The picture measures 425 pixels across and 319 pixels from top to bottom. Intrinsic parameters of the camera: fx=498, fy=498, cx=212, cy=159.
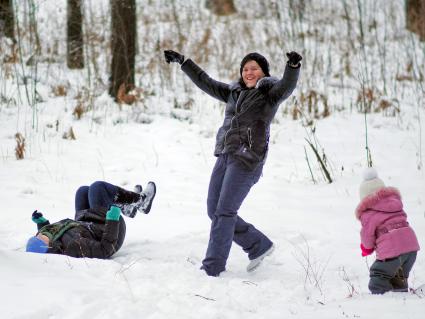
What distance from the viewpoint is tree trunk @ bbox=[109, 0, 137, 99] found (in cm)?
834

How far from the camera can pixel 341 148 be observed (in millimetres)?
7066

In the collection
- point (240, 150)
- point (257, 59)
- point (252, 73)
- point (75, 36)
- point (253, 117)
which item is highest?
point (75, 36)

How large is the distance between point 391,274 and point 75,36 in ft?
28.9

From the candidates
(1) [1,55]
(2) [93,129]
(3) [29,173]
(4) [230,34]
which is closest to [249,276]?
(3) [29,173]

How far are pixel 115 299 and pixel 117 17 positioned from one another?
21.8ft

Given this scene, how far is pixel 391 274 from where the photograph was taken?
113 inches

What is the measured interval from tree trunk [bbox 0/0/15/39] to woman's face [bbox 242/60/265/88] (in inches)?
240

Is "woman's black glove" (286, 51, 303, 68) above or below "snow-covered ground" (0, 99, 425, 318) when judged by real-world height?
above

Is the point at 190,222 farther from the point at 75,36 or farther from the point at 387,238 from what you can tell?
the point at 75,36

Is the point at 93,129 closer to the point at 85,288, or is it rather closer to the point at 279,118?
the point at 279,118

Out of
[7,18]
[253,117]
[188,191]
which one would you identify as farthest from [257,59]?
[7,18]

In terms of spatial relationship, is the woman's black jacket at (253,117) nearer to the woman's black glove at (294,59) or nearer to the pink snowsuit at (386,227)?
the woman's black glove at (294,59)

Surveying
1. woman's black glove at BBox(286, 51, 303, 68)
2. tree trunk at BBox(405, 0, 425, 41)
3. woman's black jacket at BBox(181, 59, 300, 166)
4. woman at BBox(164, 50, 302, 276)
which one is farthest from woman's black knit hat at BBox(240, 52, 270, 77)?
tree trunk at BBox(405, 0, 425, 41)

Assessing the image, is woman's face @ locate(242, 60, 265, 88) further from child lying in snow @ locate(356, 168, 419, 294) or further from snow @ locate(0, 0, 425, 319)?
snow @ locate(0, 0, 425, 319)
